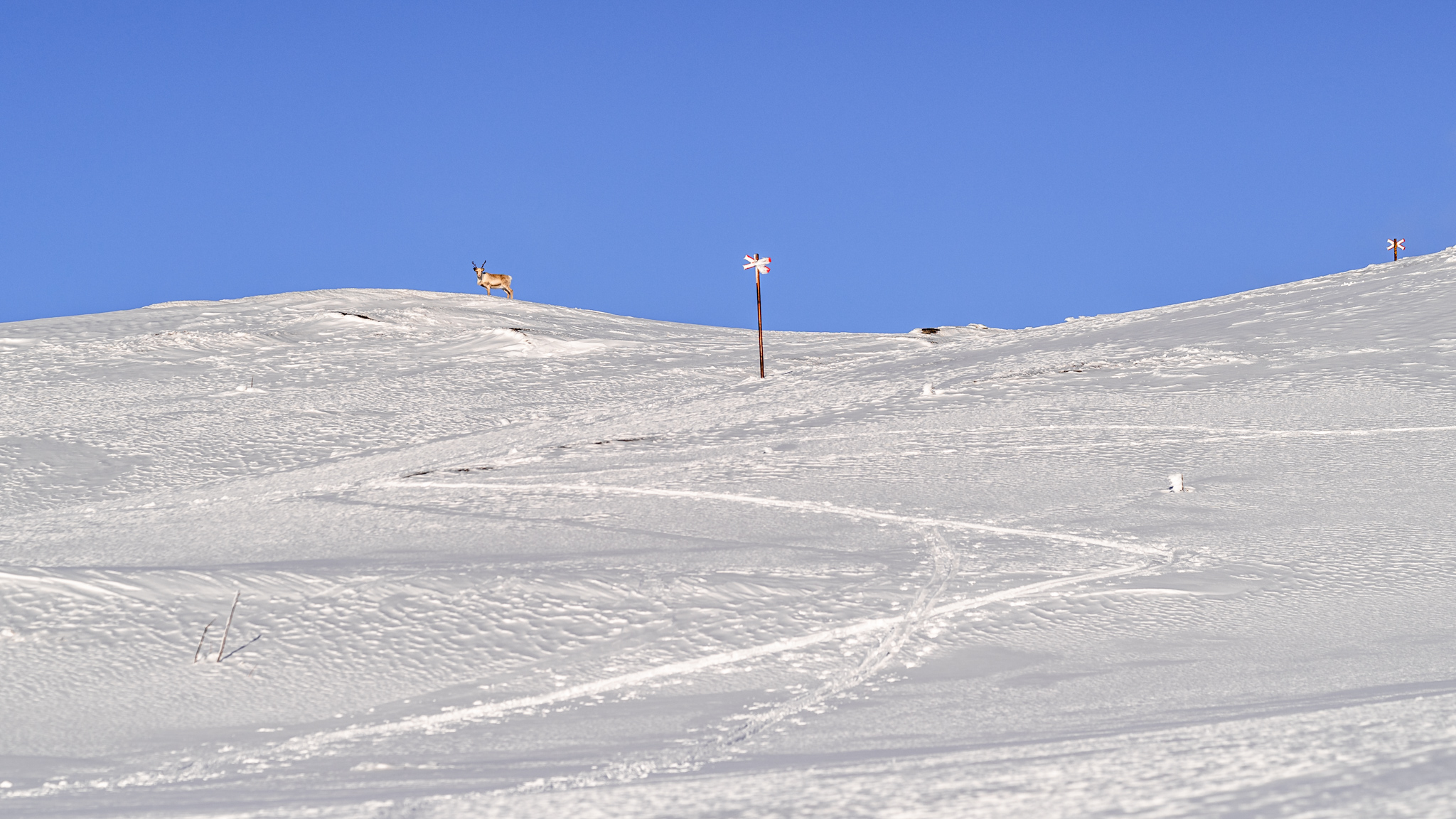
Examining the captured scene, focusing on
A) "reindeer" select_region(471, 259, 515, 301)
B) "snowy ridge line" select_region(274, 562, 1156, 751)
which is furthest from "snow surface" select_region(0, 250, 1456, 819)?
"reindeer" select_region(471, 259, 515, 301)

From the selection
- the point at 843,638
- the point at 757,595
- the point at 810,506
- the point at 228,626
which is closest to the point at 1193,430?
the point at 810,506

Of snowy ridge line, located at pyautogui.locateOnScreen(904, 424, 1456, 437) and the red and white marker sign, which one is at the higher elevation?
the red and white marker sign

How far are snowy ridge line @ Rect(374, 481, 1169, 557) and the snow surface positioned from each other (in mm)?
56

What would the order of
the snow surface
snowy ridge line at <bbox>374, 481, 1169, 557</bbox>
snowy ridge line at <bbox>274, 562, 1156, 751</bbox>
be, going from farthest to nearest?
snowy ridge line at <bbox>374, 481, 1169, 557</bbox>
snowy ridge line at <bbox>274, 562, 1156, 751</bbox>
the snow surface

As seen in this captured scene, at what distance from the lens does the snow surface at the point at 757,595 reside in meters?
4.21

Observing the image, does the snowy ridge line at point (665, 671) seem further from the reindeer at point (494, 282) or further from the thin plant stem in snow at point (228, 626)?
the reindeer at point (494, 282)

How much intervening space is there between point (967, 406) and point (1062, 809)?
37.5 feet

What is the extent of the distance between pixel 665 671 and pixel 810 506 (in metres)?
4.15

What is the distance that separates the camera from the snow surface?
4215 mm

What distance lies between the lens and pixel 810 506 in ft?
33.0

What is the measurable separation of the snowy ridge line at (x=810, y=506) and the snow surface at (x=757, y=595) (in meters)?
0.06

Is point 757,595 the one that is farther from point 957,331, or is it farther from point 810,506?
point 957,331

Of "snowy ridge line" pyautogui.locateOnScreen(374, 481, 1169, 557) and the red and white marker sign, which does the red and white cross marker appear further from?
"snowy ridge line" pyautogui.locateOnScreen(374, 481, 1169, 557)

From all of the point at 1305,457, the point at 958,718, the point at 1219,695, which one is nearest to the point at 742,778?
the point at 958,718
